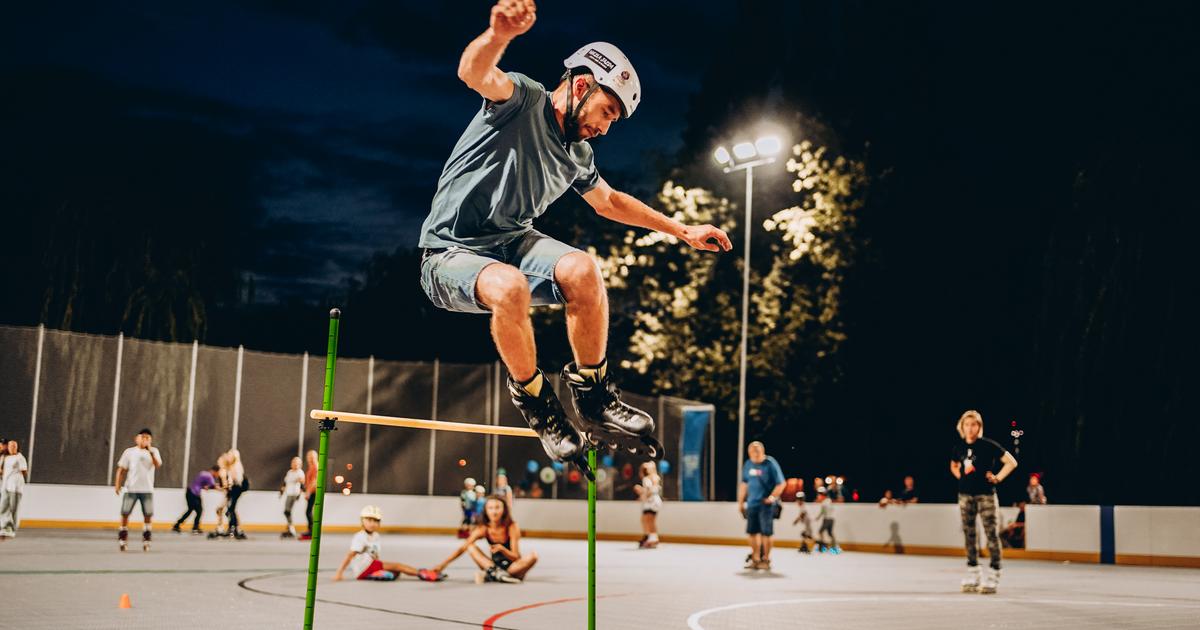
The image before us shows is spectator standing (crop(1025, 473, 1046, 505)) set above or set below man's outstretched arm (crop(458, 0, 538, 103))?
below

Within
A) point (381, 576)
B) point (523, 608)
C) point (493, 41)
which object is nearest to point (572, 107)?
point (493, 41)

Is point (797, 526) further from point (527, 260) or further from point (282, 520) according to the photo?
point (527, 260)

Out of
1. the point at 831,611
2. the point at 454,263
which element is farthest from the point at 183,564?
the point at 454,263

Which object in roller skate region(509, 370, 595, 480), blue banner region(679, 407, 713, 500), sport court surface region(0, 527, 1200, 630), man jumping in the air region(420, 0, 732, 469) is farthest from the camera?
blue banner region(679, 407, 713, 500)

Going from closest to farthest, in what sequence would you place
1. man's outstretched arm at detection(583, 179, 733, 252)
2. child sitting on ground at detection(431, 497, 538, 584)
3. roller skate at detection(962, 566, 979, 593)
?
man's outstretched arm at detection(583, 179, 733, 252) < roller skate at detection(962, 566, 979, 593) < child sitting on ground at detection(431, 497, 538, 584)

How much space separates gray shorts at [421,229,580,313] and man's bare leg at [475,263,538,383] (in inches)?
3.2

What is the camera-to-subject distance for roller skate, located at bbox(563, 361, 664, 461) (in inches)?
198

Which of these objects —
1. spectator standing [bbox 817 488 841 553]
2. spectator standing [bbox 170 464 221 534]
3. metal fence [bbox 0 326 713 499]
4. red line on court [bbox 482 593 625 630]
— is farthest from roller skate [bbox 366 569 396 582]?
metal fence [bbox 0 326 713 499]

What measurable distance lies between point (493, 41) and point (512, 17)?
0.41 ft

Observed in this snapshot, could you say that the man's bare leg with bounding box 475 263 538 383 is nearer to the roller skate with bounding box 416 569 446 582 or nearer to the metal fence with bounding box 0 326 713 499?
the roller skate with bounding box 416 569 446 582

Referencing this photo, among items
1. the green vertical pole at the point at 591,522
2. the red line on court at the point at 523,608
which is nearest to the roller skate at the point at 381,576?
the red line on court at the point at 523,608

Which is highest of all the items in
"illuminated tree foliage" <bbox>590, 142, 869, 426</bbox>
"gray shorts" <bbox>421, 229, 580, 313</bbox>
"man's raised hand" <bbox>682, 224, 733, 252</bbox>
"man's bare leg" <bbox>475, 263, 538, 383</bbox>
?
"illuminated tree foliage" <bbox>590, 142, 869, 426</bbox>

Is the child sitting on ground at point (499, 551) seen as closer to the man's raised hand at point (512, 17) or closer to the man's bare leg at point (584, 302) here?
the man's bare leg at point (584, 302)

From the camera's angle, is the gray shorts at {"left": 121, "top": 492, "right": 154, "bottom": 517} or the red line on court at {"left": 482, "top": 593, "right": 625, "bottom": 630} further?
the gray shorts at {"left": 121, "top": 492, "right": 154, "bottom": 517}
